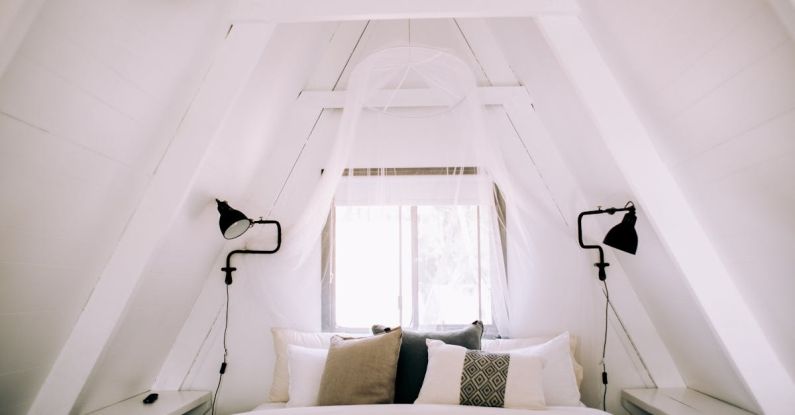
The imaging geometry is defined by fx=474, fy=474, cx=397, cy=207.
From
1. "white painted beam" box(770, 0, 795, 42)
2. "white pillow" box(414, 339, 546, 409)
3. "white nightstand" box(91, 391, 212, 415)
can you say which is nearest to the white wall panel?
"white pillow" box(414, 339, 546, 409)

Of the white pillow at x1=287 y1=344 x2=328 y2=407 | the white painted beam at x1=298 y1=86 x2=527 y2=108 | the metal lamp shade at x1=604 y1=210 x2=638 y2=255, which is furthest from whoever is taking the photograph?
the white painted beam at x1=298 y1=86 x2=527 y2=108

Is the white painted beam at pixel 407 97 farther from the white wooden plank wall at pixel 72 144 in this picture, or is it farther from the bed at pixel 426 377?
the bed at pixel 426 377

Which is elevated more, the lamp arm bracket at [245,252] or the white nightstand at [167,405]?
the lamp arm bracket at [245,252]

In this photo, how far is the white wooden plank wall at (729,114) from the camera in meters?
1.44

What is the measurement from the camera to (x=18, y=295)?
1852 millimetres

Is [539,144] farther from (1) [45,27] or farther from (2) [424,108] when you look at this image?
(1) [45,27]

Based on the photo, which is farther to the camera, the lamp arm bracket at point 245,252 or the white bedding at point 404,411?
the lamp arm bracket at point 245,252

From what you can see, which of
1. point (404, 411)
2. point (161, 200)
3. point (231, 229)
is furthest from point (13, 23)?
point (404, 411)

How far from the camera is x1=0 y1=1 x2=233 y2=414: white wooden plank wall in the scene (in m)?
1.49

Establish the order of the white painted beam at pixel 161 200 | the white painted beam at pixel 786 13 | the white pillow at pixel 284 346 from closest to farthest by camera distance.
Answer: the white painted beam at pixel 786 13
the white painted beam at pixel 161 200
the white pillow at pixel 284 346

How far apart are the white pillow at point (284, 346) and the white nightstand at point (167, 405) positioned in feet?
1.51

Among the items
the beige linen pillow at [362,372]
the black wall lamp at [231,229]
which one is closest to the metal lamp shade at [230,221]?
the black wall lamp at [231,229]

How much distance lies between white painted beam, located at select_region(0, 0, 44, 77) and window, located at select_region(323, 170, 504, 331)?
1.71m

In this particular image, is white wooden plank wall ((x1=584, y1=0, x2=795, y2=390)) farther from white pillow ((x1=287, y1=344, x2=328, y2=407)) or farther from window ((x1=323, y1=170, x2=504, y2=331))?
white pillow ((x1=287, y1=344, x2=328, y2=407))
